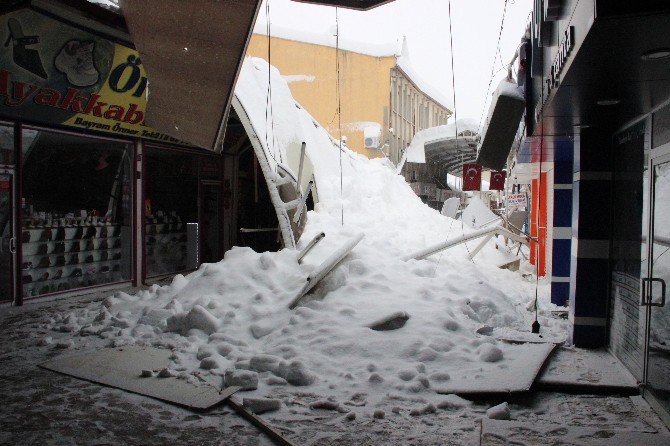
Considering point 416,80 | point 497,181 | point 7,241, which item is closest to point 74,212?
point 7,241

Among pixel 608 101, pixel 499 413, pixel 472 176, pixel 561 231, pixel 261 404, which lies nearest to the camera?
pixel 499 413

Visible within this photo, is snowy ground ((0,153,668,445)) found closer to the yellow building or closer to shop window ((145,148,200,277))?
shop window ((145,148,200,277))

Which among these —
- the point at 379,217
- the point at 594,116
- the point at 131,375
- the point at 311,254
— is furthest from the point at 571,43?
the point at 379,217

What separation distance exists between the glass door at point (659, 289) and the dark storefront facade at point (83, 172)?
8909mm

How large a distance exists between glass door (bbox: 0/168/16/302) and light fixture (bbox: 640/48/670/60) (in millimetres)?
9873

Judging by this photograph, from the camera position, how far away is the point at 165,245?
13648 millimetres

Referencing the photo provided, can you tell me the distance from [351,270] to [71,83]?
618cm

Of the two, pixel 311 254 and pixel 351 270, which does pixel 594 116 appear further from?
pixel 311 254

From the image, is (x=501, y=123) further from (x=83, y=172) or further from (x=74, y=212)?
(x=74, y=212)

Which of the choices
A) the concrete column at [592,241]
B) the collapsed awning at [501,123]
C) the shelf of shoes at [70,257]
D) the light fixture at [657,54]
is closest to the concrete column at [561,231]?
the collapsed awning at [501,123]

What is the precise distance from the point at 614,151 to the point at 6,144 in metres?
9.84

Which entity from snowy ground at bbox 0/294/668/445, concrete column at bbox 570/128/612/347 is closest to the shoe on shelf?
snowy ground at bbox 0/294/668/445

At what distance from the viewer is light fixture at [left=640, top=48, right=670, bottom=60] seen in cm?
328

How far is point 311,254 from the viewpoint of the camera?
9.88 m
